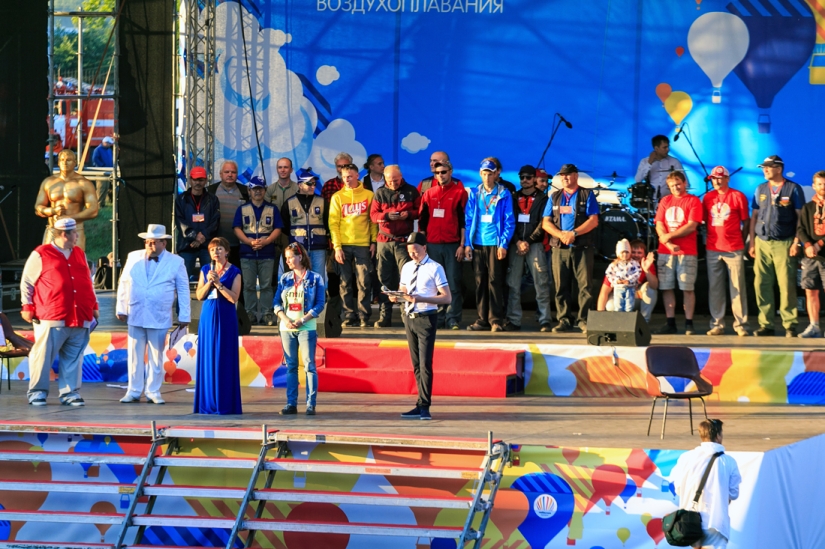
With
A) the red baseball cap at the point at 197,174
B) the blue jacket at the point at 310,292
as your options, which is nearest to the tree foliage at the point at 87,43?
the red baseball cap at the point at 197,174

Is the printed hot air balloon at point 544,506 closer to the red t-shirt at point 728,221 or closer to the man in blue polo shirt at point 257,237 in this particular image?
the red t-shirt at point 728,221

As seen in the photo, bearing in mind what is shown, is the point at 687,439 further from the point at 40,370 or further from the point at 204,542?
the point at 40,370

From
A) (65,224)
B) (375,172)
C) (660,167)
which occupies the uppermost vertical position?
(660,167)

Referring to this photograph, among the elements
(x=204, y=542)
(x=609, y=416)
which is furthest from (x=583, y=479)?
(x=204, y=542)

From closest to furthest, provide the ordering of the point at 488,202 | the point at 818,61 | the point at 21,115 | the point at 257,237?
the point at 488,202 < the point at 257,237 < the point at 818,61 < the point at 21,115

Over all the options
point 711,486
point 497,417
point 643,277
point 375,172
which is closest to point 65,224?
point 375,172

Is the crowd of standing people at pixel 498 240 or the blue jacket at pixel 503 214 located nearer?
the crowd of standing people at pixel 498 240

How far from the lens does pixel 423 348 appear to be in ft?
29.1

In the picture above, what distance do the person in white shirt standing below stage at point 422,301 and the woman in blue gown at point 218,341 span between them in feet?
4.86

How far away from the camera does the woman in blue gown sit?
30.3ft

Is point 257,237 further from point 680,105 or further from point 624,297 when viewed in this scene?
point 680,105

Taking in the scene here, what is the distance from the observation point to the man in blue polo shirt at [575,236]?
1145cm

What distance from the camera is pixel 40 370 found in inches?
380

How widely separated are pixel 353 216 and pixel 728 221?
3.87 metres
